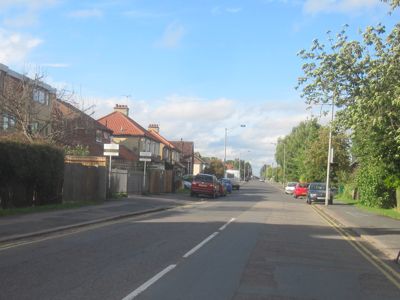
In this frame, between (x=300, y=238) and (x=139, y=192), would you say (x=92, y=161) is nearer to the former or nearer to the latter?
(x=139, y=192)

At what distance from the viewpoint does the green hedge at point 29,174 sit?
782 inches

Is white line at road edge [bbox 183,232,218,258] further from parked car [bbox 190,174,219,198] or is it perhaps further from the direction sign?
parked car [bbox 190,174,219,198]

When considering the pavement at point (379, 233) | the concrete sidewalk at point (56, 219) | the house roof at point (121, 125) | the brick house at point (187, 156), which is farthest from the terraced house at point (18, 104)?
the brick house at point (187, 156)

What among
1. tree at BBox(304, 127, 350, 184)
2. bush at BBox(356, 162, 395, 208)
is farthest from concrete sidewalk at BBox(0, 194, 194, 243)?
tree at BBox(304, 127, 350, 184)

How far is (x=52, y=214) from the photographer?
781 inches

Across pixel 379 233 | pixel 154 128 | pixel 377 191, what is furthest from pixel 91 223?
pixel 154 128

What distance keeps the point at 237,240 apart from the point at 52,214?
788 centimetres

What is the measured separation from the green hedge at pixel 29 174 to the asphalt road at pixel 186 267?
5.13m

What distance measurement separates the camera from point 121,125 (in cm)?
6838

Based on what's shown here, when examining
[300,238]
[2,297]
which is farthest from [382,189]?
[2,297]

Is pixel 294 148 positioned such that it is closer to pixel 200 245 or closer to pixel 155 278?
pixel 200 245

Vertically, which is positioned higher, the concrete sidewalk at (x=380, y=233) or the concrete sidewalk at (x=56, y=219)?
the concrete sidewalk at (x=56, y=219)

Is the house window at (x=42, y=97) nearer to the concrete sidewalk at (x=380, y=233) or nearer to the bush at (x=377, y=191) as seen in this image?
the concrete sidewalk at (x=380, y=233)

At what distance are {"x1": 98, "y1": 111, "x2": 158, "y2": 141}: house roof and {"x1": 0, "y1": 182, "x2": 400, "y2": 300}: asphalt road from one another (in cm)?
5050
